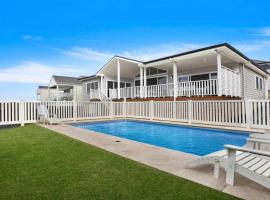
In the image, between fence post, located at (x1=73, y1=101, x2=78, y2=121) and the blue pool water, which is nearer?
the blue pool water

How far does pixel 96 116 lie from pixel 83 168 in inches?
440

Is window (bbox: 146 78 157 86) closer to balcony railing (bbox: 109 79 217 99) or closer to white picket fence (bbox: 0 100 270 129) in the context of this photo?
balcony railing (bbox: 109 79 217 99)

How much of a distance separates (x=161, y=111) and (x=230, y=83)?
204 inches

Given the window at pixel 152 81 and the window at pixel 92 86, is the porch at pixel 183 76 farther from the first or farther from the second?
the window at pixel 92 86

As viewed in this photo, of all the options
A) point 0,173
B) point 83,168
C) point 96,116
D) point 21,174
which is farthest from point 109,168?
point 96,116

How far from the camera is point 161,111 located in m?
13.6

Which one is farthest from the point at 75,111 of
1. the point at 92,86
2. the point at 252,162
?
the point at 252,162

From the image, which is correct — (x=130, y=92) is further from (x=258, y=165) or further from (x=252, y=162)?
(x=258, y=165)

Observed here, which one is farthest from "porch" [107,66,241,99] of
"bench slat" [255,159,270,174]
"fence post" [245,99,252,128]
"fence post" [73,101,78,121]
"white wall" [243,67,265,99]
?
"bench slat" [255,159,270,174]

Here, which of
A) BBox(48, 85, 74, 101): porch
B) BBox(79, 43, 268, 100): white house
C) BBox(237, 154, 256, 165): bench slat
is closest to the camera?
BBox(237, 154, 256, 165): bench slat

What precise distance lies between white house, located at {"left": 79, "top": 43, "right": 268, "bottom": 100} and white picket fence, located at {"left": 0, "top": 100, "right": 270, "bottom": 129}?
7.83ft

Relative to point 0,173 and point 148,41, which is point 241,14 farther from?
point 0,173

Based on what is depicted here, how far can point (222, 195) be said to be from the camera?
2828mm

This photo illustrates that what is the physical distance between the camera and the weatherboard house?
528 inches
